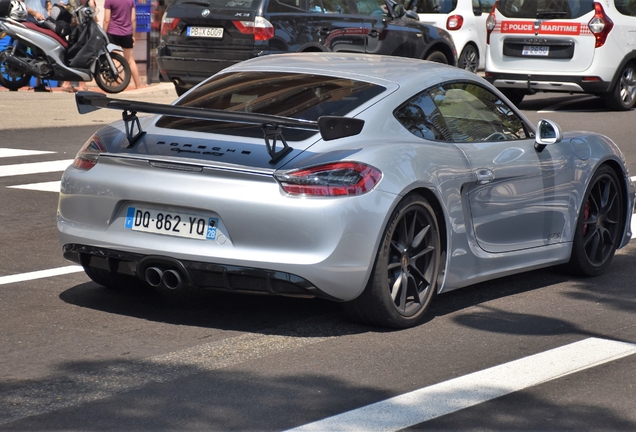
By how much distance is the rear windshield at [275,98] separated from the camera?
5766 millimetres

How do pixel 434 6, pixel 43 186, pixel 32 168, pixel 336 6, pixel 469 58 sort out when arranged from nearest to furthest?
1. pixel 43 186
2. pixel 32 168
3. pixel 336 6
4. pixel 434 6
5. pixel 469 58

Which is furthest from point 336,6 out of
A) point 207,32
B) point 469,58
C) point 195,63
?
point 469,58

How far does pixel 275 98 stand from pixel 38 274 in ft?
6.04

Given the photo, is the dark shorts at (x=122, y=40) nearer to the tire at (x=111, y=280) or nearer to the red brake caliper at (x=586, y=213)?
the red brake caliper at (x=586, y=213)

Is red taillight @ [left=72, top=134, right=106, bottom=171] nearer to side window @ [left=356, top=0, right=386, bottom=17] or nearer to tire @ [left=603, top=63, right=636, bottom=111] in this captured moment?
side window @ [left=356, top=0, right=386, bottom=17]

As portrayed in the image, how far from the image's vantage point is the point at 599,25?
667 inches

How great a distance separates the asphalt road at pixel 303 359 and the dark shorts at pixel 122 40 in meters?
12.5

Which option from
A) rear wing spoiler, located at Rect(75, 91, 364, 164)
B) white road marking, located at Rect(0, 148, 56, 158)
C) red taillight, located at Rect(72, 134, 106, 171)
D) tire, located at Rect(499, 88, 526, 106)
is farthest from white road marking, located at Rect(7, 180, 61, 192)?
tire, located at Rect(499, 88, 526, 106)

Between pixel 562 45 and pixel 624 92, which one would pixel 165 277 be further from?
pixel 624 92

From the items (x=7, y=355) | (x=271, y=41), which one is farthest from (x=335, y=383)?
(x=271, y=41)

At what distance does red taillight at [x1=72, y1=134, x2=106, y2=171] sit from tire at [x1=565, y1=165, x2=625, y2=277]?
2.96 m

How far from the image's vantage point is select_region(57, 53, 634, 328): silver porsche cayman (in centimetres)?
524

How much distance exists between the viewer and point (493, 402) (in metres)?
4.58

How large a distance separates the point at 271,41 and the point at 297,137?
35.3 ft
